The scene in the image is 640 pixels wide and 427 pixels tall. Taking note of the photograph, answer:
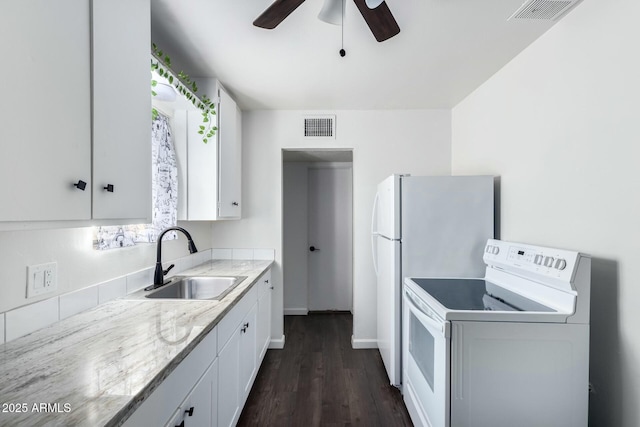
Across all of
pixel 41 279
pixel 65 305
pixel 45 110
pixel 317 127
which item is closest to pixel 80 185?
pixel 45 110

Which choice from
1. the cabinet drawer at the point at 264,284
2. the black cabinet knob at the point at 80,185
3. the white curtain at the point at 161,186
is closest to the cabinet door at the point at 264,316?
the cabinet drawer at the point at 264,284

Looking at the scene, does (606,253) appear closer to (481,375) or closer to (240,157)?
(481,375)

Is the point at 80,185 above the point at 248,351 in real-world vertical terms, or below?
above

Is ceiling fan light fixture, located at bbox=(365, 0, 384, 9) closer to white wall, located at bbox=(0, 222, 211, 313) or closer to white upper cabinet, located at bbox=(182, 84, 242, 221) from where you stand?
white upper cabinet, located at bbox=(182, 84, 242, 221)

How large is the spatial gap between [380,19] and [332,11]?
0.23m

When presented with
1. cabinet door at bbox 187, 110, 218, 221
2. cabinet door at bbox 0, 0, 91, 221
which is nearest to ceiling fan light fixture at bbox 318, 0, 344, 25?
cabinet door at bbox 0, 0, 91, 221

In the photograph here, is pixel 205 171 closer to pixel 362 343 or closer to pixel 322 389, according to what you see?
pixel 322 389

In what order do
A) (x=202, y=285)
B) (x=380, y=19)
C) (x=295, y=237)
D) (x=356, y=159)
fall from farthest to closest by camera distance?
(x=295, y=237) < (x=356, y=159) < (x=202, y=285) < (x=380, y=19)

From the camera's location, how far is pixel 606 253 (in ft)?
4.39

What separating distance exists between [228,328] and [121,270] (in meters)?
0.71

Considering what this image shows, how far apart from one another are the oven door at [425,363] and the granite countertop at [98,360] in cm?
107

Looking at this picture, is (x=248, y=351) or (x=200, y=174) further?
(x=200, y=174)

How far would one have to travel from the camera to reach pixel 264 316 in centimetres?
261

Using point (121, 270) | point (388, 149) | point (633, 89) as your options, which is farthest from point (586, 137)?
point (121, 270)
